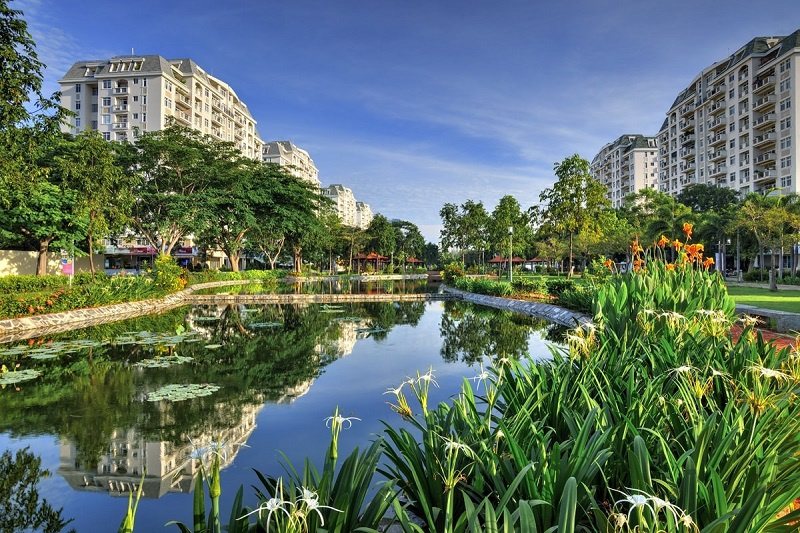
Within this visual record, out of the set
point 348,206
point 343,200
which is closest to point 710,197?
Answer: point 343,200

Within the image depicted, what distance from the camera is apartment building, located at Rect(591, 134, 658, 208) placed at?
76750 millimetres

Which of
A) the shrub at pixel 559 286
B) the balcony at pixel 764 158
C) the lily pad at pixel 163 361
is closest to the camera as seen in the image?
the lily pad at pixel 163 361

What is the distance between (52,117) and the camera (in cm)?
1212

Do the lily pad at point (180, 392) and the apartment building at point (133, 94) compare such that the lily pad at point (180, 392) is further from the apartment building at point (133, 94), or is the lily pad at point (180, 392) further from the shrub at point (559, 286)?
the apartment building at point (133, 94)

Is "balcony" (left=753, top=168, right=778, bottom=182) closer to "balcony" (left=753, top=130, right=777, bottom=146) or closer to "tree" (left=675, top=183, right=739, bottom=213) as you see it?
"tree" (left=675, top=183, right=739, bottom=213)

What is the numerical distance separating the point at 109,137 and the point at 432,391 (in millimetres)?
55311

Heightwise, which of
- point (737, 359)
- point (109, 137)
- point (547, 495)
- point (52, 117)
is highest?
point (109, 137)

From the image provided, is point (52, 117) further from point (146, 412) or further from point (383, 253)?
point (383, 253)

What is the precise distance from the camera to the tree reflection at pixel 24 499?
3.04m

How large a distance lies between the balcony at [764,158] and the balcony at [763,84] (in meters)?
5.73

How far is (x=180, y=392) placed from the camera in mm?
6125

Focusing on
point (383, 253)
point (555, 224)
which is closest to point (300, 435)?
point (555, 224)

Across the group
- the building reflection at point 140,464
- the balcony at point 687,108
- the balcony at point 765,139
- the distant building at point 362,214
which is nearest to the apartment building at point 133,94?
→ the building reflection at point 140,464

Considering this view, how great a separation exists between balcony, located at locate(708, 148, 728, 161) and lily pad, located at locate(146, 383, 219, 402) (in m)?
58.0
